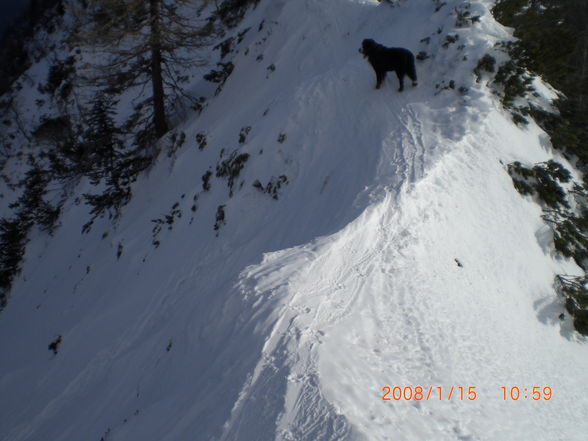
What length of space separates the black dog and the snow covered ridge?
0.33 metres

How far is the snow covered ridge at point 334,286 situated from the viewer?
3.17 meters

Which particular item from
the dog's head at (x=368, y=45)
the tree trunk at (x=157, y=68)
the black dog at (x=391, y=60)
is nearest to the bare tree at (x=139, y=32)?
the tree trunk at (x=157, y=68)

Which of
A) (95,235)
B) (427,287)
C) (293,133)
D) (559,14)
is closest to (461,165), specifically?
(427,287)

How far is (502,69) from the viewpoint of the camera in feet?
21.3

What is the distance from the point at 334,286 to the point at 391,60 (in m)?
4.78

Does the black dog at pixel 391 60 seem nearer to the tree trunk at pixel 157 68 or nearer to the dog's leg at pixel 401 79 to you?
the dog's leg at pixel 401 79

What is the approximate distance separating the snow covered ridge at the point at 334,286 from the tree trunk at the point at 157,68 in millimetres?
3113

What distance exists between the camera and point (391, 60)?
6.58 m

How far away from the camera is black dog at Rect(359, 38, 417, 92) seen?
645cm

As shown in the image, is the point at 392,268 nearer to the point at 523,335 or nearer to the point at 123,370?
the point at 523,335

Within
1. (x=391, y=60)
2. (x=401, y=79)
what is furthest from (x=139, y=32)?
(x=401, y=79)

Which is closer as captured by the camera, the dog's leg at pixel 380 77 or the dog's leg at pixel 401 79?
the dog's leg at pixel 401 79
